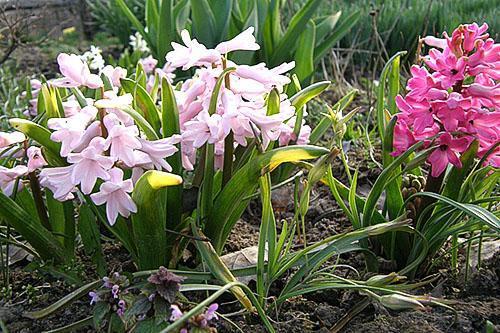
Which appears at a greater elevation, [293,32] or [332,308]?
[293,32]

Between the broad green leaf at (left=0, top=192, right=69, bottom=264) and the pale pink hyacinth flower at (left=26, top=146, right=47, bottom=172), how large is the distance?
9 cm

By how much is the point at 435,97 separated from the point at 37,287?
1.06m

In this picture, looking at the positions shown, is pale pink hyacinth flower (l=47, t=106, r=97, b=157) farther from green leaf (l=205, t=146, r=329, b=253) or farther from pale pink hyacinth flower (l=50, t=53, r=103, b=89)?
green leaf (l=205, t=146, r=329, b=253)

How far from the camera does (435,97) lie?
1474 mm

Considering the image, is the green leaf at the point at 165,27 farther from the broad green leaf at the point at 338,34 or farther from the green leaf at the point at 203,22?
the broad green leaf at the point at 338,34

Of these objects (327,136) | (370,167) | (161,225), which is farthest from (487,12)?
(161,225)

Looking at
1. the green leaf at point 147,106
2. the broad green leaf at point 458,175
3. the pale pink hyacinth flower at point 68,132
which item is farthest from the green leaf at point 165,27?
the broad green leaf at point 458,175

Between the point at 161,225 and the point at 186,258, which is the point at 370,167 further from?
the point at 161,225

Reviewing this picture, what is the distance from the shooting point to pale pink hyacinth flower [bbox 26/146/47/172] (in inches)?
61.0

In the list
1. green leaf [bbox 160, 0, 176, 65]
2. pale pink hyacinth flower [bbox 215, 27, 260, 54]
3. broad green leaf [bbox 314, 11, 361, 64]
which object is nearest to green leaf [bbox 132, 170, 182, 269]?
pale pink hyacinth flower [bbox 215, 27, 260, 54]

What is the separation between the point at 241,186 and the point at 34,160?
0.49m

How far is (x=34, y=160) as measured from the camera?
1.55 meters

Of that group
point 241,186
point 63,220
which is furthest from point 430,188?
point 63,220

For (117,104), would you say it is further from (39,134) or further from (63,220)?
(63,220)
